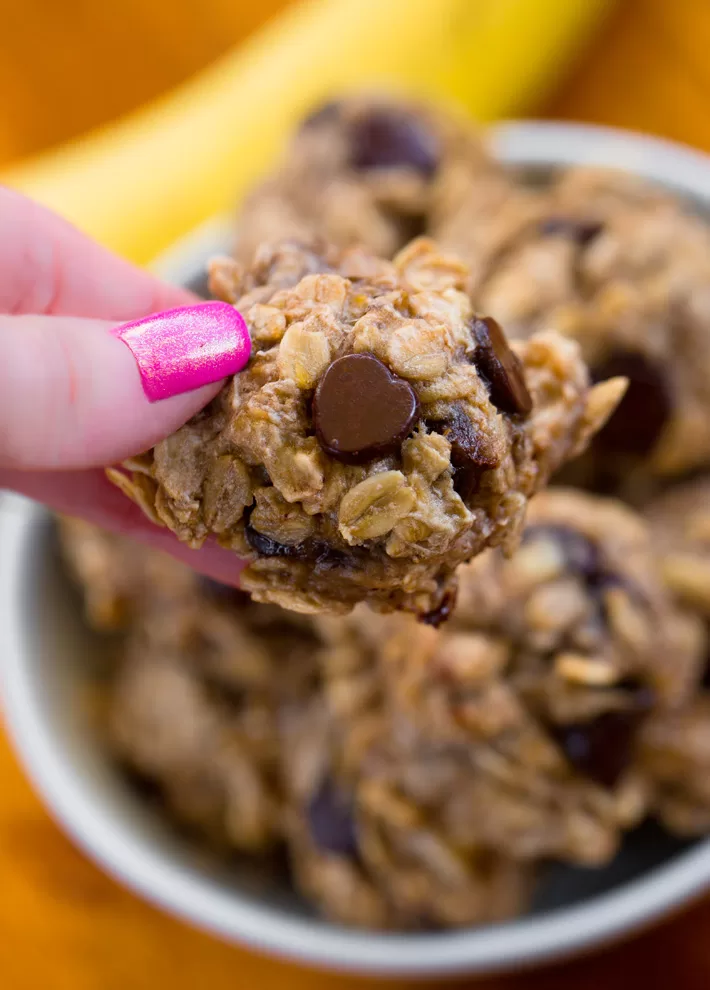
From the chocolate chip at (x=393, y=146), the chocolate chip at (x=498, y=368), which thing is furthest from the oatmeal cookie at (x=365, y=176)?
the chocolate chip at (x=498, y=368)

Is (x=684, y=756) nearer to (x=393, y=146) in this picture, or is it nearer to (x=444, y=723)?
(x=444, y=723)

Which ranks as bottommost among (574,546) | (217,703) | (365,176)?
(217,703)

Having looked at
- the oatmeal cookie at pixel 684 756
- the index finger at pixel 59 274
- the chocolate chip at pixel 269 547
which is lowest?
the oatmeal cookie at pixel 684 756

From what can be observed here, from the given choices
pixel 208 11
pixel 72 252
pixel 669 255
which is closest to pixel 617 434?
pixel 669 255

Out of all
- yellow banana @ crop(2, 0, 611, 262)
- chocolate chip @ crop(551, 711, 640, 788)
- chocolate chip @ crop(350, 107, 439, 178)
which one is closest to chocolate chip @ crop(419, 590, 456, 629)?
chocolate chip @ crop(551, 711, 640, 788)

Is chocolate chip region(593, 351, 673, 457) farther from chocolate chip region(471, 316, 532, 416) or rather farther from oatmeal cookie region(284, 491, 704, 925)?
chocolate chip region(471, 316, 532, 416)

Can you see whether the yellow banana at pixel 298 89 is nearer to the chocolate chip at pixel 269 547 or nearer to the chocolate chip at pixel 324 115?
the chocolate chip at pixel 324 115

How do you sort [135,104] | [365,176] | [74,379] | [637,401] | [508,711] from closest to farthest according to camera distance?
[74,379] → [508,711] → [637,401] → [365,176] → [135,104]

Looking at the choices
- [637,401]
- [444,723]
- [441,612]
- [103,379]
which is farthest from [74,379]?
[637,401]
